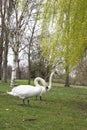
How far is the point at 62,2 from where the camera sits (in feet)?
42.6

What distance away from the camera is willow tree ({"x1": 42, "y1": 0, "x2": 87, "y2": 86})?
13.1 metres

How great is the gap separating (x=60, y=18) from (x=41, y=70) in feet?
144

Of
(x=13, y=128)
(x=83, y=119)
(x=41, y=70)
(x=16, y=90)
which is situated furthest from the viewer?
(x=41, y=70)

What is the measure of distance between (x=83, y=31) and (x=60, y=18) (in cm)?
96

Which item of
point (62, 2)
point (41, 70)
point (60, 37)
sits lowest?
point (41, 70)

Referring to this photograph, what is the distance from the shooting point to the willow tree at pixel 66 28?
13.1 metres

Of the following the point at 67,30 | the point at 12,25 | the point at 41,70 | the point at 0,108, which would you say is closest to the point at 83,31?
the point at 67,30

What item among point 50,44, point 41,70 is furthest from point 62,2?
point 41,70

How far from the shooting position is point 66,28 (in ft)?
44.4

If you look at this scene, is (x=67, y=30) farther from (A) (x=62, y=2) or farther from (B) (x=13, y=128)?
(B) (x=13, y=128)

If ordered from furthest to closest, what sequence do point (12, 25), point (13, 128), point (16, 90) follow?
point (12, 25), point (16, 90), point (13, 128)

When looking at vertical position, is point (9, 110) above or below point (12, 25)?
below

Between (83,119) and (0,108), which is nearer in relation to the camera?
(83,119)

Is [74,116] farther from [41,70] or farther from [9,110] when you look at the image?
[41,70]
